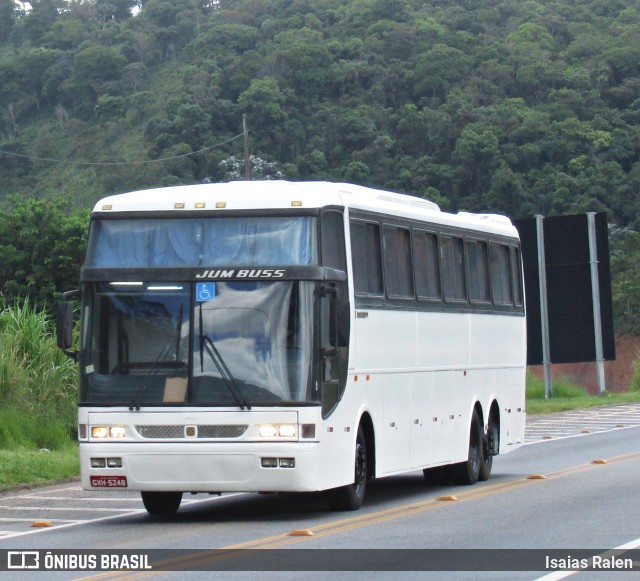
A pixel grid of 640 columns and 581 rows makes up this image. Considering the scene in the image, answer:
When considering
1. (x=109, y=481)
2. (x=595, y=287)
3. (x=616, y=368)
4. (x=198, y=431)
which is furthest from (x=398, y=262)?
(x=616, y=368)

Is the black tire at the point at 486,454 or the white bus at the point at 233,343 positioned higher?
the white bus at the point at 233,343

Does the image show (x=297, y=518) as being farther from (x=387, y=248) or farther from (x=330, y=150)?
(x=330, y=150)

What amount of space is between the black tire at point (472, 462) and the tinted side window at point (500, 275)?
1.95 meters

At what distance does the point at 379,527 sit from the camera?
1325cm

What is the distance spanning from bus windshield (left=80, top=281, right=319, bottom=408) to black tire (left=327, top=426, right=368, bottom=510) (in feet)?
4.47

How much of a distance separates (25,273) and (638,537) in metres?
30.4

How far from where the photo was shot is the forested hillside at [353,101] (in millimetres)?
→ 84062

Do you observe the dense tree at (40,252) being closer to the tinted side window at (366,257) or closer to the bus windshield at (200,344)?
the tinted side window at (366,257)

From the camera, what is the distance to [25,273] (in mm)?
40250

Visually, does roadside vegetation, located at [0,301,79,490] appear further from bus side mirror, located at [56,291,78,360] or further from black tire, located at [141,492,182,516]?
bus side mirror, located at [56,291,78,360]

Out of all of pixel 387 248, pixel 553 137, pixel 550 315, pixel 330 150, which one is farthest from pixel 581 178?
pixel 387 248

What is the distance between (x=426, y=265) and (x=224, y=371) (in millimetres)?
4131

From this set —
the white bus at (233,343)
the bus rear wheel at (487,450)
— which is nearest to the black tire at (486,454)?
the bus rear wheel at (487,450)

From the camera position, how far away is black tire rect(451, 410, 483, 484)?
18.1 metres
